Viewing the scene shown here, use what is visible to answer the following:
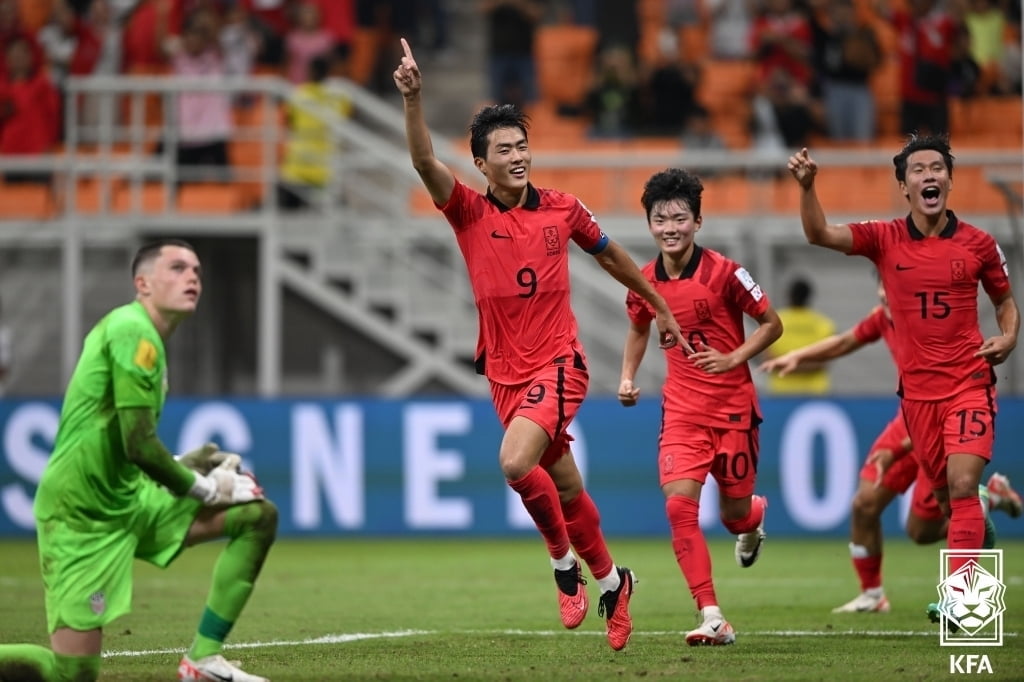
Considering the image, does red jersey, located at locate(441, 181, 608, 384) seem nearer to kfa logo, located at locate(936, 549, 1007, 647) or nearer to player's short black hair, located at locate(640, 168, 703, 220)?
player's short black hair, located at locate(640, 168, 703, 220)

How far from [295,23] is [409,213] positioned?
3313 millimetres

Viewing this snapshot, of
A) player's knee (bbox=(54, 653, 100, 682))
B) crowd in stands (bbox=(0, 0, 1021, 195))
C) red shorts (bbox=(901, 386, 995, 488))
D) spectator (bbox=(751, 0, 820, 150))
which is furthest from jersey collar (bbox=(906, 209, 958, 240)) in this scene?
crowd in stands (bbox=(0, 0, 1021, 195))

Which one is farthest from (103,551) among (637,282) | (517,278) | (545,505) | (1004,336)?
(1004,336)

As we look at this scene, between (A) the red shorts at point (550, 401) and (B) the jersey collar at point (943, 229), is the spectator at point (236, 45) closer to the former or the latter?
(A) the red shorts at point (550, 401)

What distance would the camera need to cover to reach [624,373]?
30.6ft

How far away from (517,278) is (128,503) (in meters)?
2.55

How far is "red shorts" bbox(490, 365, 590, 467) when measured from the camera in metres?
8.37

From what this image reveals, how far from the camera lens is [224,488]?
693 cm

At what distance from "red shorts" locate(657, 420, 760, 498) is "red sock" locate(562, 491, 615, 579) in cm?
52

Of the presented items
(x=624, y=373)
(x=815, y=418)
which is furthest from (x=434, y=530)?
(x=624, y=373)

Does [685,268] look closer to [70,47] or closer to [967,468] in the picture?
[967,468]

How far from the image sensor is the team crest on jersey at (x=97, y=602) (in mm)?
6695

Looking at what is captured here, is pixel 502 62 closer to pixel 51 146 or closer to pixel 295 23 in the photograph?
pixel 295 23

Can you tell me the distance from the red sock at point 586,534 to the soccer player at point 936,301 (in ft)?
6.23
